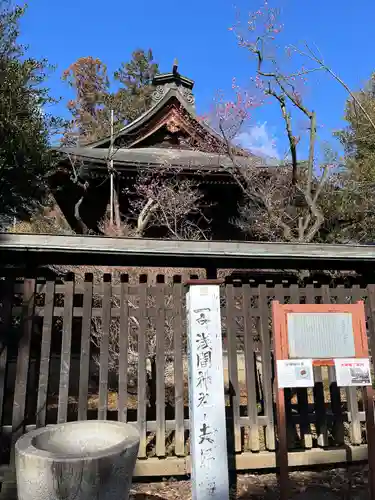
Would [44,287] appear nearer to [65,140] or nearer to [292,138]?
[292,138]

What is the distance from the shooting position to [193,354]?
381 centimetres

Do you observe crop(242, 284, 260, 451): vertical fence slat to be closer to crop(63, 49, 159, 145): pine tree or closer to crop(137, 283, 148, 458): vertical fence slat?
crop(137, 283, 148, 458): vertical fence slat

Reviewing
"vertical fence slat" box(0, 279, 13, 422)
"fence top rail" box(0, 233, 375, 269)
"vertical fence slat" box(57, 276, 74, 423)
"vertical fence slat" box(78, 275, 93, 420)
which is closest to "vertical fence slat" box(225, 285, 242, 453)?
"fence top rail" box(0, 233, 375, 269)

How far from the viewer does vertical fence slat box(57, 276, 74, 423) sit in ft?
14.0

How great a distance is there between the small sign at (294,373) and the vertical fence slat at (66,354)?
2.12 metres

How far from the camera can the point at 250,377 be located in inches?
179

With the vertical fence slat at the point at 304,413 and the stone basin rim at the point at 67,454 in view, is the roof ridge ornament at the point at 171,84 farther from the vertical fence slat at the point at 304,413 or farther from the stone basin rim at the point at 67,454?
the stone basin rim at the point at 67,454

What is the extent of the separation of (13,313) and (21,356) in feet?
1.45

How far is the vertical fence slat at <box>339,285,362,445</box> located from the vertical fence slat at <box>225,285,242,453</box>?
1.32 m

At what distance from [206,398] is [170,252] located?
144cm

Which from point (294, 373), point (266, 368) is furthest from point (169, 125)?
point (294, 373)

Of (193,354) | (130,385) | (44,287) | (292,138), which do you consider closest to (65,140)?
(292,138)

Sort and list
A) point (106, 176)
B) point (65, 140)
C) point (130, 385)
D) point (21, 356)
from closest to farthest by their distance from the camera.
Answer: point (21, 356), point (130, 385), point (106, 176), point (65, 140)

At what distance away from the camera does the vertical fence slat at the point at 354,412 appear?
4727mm
